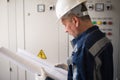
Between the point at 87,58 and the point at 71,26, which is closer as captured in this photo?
the point at 87,58

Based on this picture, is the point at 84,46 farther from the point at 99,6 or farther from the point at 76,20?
the point at 99,6

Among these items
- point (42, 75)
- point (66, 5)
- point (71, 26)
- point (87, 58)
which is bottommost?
point (42, 75)

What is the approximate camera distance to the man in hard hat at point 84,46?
3.81 ft

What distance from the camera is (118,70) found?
261cm

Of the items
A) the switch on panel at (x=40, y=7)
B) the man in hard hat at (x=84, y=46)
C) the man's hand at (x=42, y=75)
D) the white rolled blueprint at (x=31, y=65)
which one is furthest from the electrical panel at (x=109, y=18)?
the man in hard hat at (x=84, y=46)

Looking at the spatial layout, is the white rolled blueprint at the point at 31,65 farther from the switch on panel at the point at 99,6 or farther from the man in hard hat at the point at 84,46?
the switch on panel at the point at 99,6

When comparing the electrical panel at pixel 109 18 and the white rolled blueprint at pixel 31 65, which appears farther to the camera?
the electrical panel at pixel 109 18

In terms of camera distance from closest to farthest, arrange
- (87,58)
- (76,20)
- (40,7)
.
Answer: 1. (87,58)
2. (76,20)
3. (40,7)

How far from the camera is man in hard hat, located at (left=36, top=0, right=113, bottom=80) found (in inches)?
45.7

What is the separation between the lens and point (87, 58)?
1.15 meters

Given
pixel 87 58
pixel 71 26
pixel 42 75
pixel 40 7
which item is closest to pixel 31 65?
pixel 42 75

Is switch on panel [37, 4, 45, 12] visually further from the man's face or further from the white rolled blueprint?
the man's face

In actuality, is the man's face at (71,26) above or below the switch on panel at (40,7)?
below

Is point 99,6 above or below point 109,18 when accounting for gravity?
above
